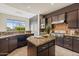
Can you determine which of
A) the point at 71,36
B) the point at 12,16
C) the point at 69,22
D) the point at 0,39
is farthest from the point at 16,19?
the point at 69,22

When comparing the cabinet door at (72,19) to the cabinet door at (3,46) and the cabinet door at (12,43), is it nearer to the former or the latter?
the cabinet door at (12,43)

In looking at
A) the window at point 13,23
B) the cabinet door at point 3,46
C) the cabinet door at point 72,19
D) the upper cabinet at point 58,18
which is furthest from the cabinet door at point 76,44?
the cabinet door at point 3,46

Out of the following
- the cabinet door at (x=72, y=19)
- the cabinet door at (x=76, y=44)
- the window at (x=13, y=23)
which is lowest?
the cabinet door at (x=76, y=44)

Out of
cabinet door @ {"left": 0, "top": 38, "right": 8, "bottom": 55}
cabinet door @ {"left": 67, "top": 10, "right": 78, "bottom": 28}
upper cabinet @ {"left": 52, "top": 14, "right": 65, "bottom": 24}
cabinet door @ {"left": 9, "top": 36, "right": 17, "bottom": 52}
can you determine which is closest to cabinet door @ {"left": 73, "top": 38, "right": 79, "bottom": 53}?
cabinet door @ {"left": 67, "top": 10, "right": 78, "bottom": 28}

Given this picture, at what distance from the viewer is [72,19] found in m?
4.05

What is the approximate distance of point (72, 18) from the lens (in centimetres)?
406

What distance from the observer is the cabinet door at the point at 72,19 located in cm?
389

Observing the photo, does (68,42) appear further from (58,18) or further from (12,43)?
(12,43)

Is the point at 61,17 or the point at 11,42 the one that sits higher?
the point at 61,17

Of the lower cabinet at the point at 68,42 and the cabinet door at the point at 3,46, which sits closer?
the cabinet door at the point at 3,46

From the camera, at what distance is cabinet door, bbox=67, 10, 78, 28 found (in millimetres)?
3895

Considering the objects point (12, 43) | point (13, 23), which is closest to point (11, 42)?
point (12, 43)

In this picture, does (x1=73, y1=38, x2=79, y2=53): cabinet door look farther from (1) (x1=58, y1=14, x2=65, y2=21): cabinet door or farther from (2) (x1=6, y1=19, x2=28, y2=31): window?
(2) (x1=6, y1=19, x2=28, y2=31): window

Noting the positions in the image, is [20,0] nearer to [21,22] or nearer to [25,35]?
[21,22]
